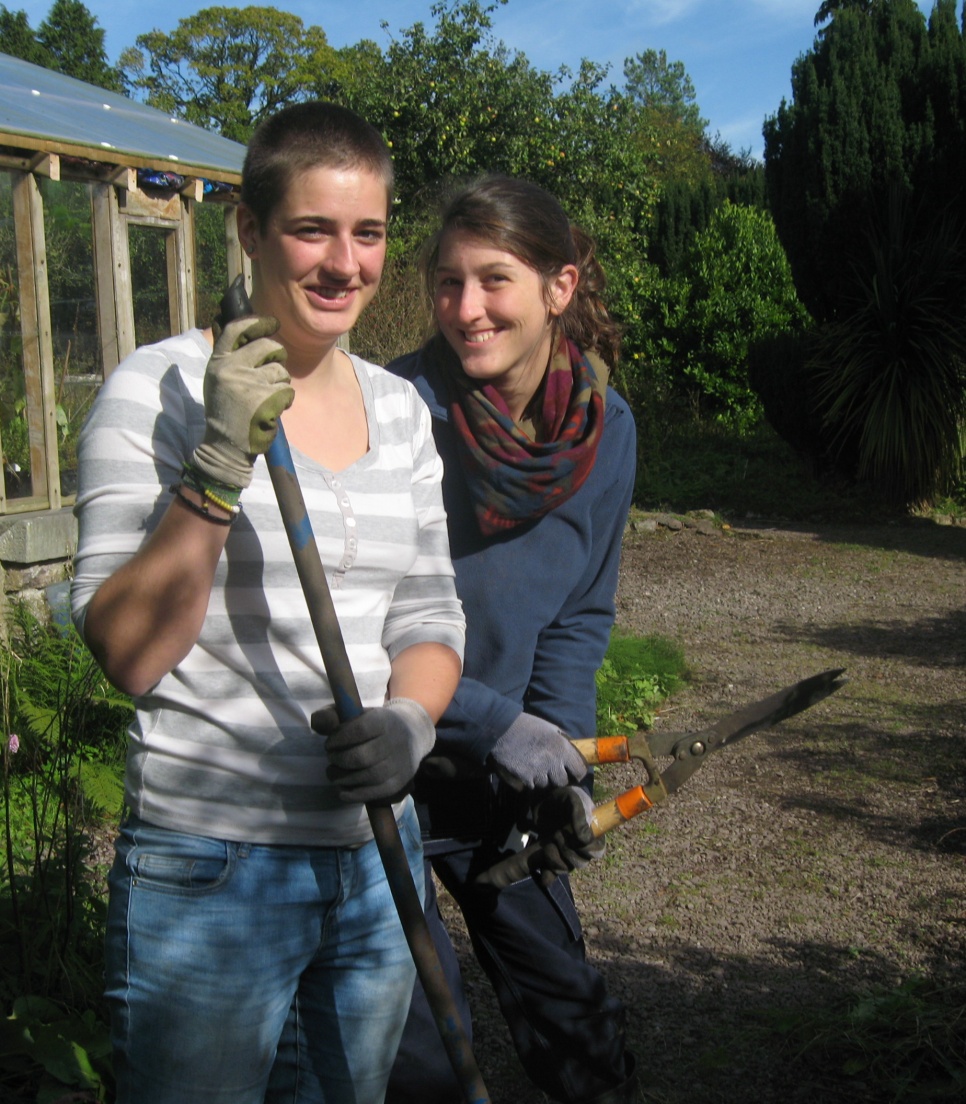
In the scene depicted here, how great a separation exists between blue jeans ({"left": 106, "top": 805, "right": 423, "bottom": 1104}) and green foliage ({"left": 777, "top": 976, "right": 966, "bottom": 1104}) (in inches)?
58.5

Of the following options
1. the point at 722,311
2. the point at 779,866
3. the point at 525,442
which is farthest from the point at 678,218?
the point at 525,442

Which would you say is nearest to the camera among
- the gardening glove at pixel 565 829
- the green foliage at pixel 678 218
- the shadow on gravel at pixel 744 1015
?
the gardening glove at pixel 565 829

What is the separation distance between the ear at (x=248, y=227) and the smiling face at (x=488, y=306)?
61 cm

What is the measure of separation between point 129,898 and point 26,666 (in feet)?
11.3

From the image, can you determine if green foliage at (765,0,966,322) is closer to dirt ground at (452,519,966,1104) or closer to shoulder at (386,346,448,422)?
dirt ground at (452,519,966,1104)

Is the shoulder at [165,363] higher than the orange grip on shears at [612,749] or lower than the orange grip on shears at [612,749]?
higher

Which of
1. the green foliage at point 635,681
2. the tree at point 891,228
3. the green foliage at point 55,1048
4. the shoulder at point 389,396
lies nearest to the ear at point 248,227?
the shoulder at point 389,396

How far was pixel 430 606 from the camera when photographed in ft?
6.65

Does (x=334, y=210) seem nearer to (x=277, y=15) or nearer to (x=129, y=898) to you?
(x=129, y=898)

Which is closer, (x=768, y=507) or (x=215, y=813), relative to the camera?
(x=215, y=813)

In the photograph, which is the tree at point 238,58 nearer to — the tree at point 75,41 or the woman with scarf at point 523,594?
the tree at point 75,41

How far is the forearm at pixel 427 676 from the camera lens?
1899 millimetres

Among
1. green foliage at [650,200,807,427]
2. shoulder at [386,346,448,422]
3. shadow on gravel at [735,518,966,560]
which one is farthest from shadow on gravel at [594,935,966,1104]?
green foliage at [650,200,807,427]

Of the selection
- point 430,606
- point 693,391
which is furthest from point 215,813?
point 693,391
